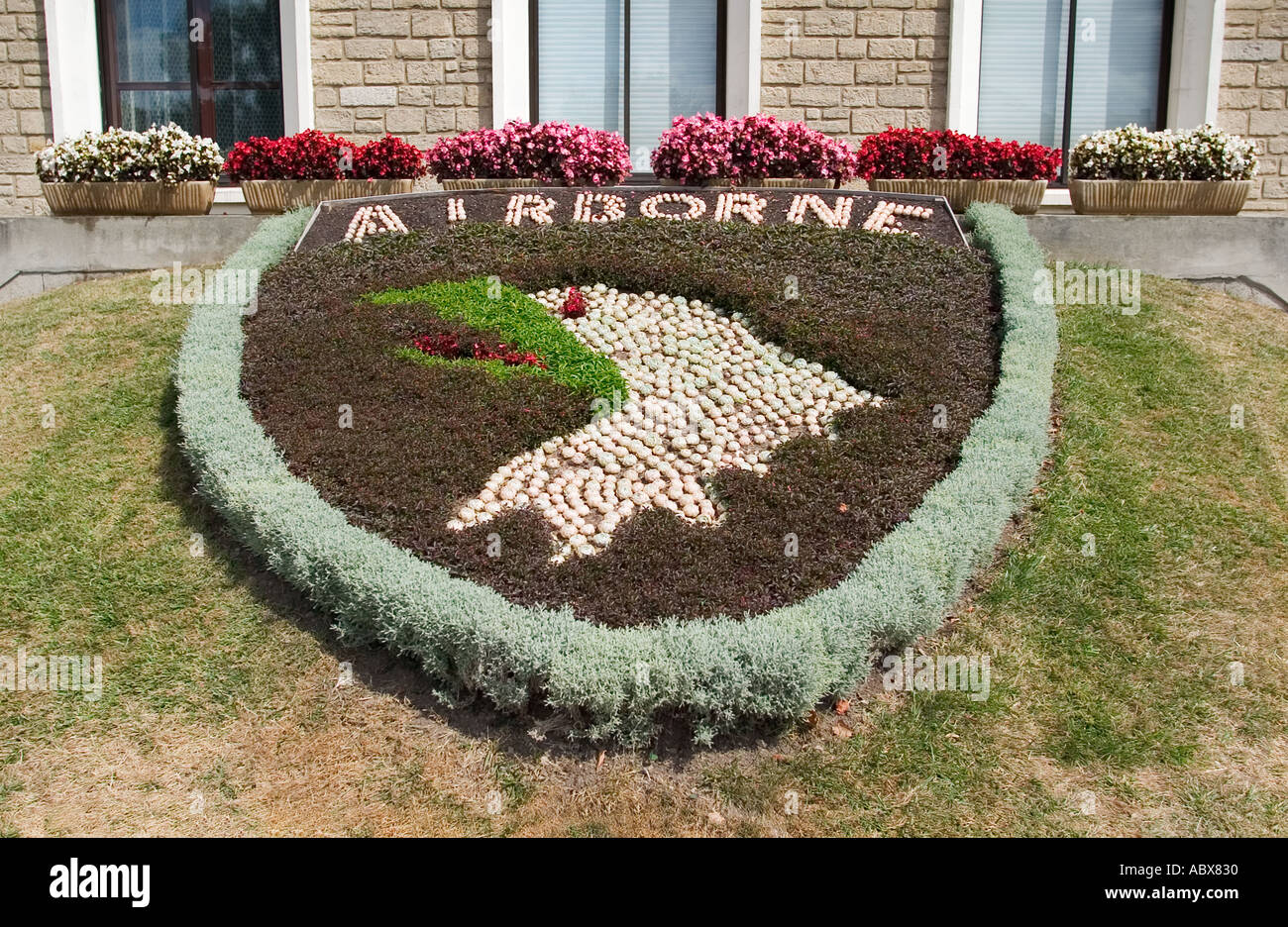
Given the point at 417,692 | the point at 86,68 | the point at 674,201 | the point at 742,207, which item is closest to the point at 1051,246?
the point at 742,207

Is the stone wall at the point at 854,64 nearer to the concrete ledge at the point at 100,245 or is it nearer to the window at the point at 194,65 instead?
the window at the point at 194,65

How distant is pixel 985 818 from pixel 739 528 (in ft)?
6.51

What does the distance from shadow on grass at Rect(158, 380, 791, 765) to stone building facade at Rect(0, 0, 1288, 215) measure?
24.5 ft

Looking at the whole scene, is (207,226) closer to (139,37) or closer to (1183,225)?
(139,37)

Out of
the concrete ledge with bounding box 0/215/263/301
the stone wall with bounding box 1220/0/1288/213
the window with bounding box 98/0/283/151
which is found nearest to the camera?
the concrete ledge with bounding box 0/215/263/301

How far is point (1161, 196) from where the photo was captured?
32.6 ft

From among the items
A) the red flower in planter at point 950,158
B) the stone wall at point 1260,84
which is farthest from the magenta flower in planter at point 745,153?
the stone wall at point 1260,84

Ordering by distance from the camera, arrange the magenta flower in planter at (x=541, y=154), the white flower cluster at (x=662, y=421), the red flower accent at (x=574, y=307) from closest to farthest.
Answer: the white flower cluster at (x=662, y=421) → the red flower accent at (x=574, y=307) → the magenta flower in planter at (x=541, y=154)

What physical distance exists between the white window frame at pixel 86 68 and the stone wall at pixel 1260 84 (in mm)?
10631

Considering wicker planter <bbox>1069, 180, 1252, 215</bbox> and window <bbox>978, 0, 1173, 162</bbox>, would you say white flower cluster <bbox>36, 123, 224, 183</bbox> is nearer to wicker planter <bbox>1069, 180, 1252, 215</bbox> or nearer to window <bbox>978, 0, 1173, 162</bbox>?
wicker planter <bbox>1069, 180, 1252, 215</bbox>

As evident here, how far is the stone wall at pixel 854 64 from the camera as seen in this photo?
12023 millimetres

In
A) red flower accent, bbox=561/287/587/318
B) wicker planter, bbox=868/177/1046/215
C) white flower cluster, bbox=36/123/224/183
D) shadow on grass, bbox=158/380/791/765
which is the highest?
white flower cluster, bbox=36/123/224/183

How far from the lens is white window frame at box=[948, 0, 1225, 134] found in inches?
469

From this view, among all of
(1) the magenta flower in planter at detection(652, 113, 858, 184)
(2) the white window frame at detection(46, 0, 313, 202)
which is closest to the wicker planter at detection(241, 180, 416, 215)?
(2) the white window frame at detection(46, 0, 313, 202)
